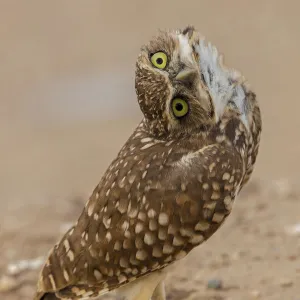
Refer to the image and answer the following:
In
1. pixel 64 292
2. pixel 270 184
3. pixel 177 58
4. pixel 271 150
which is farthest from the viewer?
pixel 271 150

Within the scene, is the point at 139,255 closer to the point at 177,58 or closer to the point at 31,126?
the point at 177,58

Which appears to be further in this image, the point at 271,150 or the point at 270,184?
the point at 271,150

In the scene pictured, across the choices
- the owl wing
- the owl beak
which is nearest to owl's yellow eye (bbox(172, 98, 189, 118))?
the owl beak

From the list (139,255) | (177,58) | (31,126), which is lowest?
(139,255)

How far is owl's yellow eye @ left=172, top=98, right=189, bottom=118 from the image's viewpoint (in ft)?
13.2

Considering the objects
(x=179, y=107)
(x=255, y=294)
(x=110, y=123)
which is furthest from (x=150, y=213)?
(x=110, y=123)

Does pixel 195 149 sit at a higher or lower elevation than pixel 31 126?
lower

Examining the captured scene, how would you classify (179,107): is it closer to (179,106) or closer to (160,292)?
(179,106)

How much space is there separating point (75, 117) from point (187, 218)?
9.58m

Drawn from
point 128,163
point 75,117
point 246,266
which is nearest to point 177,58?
point 128,163

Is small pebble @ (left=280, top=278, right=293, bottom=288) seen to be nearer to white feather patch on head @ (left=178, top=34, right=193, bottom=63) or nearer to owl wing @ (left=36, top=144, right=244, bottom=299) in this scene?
owl wing @ (left=36, top=144, right=244, bottom=299)

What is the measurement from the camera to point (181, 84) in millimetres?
3955

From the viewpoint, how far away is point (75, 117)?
13.5 metres

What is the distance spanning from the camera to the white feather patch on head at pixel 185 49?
159 inches
